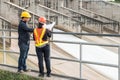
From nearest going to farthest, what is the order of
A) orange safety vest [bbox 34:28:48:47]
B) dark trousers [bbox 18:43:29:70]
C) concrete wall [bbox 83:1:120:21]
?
orange safety vest [bbox 34:28:48:47] → dark trousers [bbox 18:43:29:70] → concrete wall [bbox 83:1:120:21]

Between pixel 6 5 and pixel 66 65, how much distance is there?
832 cm

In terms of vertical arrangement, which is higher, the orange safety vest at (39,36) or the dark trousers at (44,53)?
the orange safety vest at (39,36)

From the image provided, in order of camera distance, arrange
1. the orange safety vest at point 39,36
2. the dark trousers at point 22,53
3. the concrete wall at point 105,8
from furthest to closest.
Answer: the concrete wall at point 105,8 < the dark trousers at point 22,53 < the orange safety vest at point 39,36

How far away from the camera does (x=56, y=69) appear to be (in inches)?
400

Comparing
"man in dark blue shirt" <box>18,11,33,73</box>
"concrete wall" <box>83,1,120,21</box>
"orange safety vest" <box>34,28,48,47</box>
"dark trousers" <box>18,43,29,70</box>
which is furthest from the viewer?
"concrete wall" <box>83,1,120,21</box>

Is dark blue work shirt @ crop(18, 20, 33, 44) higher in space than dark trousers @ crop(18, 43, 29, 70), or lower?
higher

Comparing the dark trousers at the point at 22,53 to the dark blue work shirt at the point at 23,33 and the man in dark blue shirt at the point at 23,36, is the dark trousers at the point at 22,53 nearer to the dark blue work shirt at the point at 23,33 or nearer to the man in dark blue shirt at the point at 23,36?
the man in dark blue shirt at the point at 23,36

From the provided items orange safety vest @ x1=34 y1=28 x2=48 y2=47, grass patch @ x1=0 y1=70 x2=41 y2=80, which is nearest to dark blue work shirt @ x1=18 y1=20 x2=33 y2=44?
orange safety vest @ x1=34 y1=28 x2=48 y2=47

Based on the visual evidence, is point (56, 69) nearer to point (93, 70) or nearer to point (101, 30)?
point (93, 70)

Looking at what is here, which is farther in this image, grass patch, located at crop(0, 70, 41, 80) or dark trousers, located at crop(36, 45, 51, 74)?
grass patch, located at crop(0, 70, 41, 80)

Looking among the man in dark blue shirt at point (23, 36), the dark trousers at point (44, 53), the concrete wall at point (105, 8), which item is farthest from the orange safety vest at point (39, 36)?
the concrete wall at point (105, 8)

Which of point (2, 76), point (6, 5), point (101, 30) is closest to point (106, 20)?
point (101, 30)

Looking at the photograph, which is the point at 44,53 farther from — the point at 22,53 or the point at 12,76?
the point at 12,76

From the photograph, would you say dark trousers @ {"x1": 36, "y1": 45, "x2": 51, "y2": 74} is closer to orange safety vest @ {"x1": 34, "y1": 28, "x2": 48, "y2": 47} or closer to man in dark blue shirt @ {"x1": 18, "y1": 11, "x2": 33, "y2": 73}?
orange safety vest @ {"x1": 34, "y1": 28, "x2": 48, "y2": 47}
